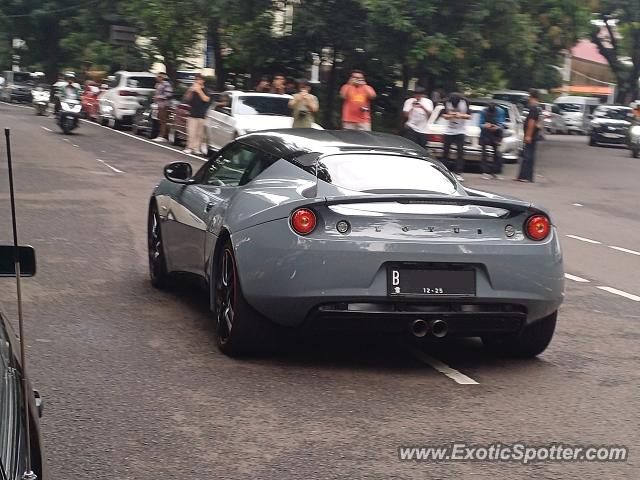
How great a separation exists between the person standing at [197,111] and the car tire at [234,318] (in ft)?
62.8

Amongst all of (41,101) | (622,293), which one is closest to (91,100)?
(41,101)

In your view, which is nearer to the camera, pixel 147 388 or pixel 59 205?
pixel 147 388

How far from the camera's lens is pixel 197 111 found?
85.8ft

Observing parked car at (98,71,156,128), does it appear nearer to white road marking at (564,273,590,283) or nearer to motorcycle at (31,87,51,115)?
motorcycle at (31,87,51,115)

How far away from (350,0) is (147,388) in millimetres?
26625

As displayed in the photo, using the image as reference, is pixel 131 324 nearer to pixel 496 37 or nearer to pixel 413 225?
pixel 413 225

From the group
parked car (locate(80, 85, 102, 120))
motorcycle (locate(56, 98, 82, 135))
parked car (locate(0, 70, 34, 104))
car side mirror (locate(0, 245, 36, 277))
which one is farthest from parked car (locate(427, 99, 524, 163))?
parked car (locate(0, 70, 34, 104))

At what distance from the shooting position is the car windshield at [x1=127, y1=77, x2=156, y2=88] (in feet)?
123

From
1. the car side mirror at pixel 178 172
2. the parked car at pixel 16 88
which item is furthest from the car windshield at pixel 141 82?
the car side mirror at pixel 178 172

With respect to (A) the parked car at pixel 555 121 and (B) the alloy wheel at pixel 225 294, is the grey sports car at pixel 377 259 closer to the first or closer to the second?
(B) the alloy wheel at pixel 225 294

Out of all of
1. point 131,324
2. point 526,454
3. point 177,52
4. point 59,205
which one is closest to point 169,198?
point 131,324

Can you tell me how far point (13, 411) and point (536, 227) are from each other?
448 cm

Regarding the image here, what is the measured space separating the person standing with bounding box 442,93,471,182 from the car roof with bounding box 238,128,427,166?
15.7 meters

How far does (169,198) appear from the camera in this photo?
8.94m
